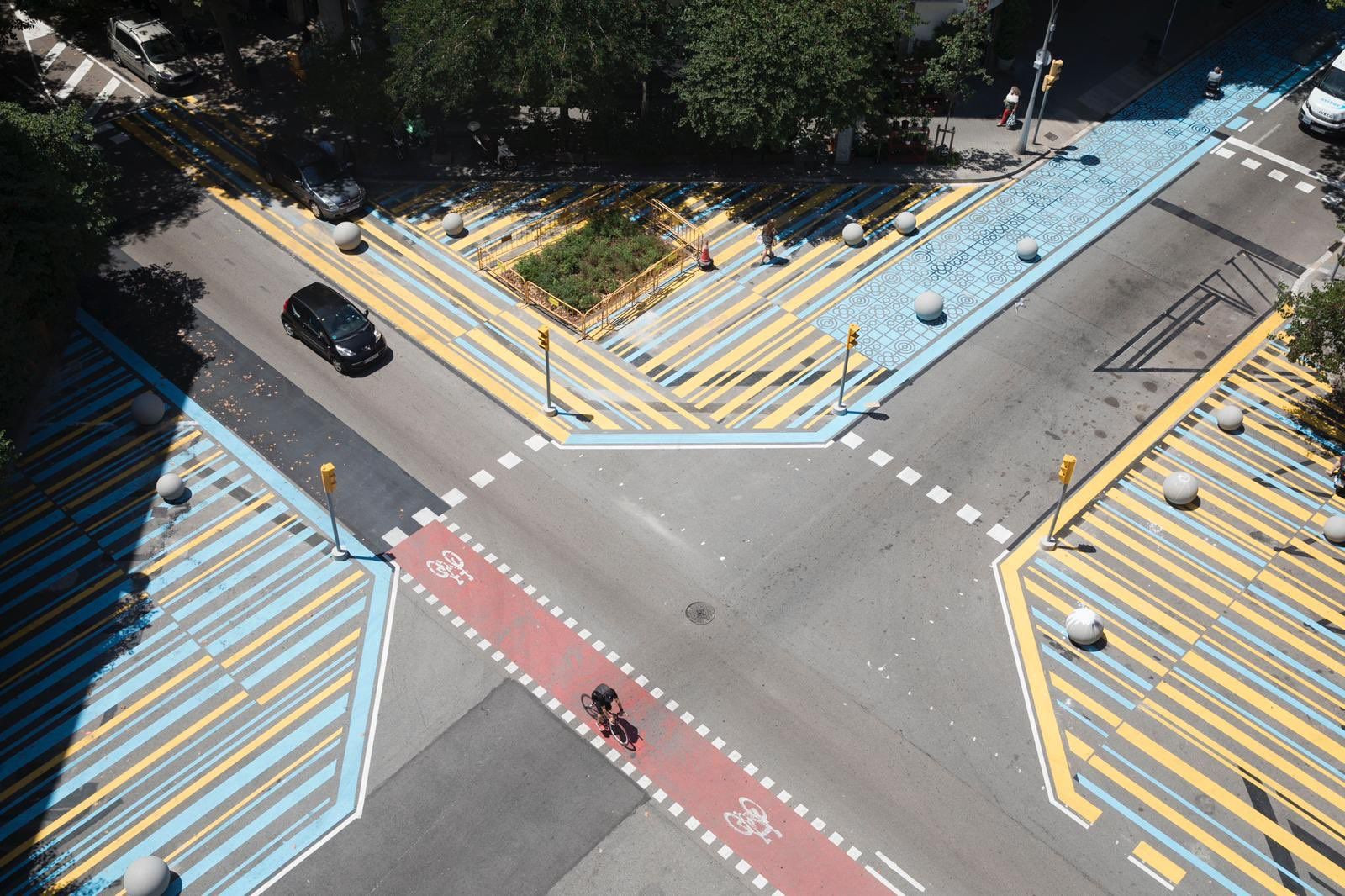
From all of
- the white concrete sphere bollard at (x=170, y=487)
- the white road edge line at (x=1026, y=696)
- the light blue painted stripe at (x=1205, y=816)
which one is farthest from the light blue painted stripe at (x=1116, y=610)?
the white concrete sphere bollard at (x=170, y=487)

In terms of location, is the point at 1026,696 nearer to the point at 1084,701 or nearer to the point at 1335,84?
the point at 1084,701

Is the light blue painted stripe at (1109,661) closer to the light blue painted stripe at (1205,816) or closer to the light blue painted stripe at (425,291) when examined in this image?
the light blue painted stripe at (1205,816)

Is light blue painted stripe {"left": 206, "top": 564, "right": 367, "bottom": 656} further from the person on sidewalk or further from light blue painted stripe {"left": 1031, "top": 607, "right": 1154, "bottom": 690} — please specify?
the person on sidewalk

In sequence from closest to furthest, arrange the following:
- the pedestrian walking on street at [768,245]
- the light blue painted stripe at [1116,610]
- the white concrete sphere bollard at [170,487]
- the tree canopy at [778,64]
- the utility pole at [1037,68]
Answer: the light blue painted stripe at [1116,610] < the white concrete sphere bollard at [170,487] < the tree canopy at [778,64] < the pedestrian walking on street at [768,245] < the utility pole at [1037,68]

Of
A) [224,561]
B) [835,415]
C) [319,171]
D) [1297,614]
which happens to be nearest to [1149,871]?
[1297,614]

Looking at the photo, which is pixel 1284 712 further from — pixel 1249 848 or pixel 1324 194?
pixel 1324 194

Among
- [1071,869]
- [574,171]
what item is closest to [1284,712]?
[1071,869]

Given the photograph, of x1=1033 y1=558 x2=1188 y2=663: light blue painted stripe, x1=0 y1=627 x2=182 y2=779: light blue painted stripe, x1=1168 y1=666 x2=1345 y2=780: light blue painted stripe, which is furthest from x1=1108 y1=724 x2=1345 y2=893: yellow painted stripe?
x1=0 y1=627 x2=182 y2=779: light blue painted stripe

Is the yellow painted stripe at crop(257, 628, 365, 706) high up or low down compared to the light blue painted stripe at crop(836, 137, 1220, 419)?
down
